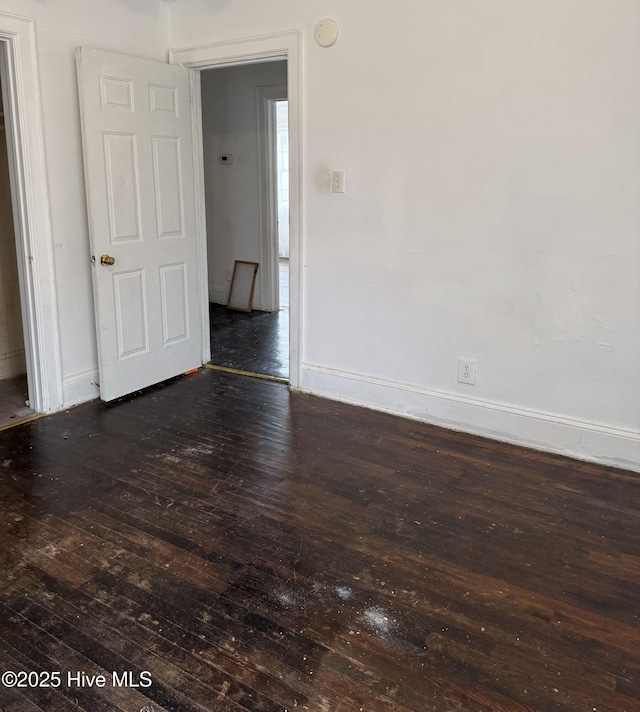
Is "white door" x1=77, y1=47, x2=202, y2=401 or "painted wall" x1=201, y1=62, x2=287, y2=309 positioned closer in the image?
"white door" x1=77, y1=47, x2=202, y2=401

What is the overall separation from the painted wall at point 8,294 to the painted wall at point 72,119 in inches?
31.3

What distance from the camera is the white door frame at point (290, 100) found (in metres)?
3.74

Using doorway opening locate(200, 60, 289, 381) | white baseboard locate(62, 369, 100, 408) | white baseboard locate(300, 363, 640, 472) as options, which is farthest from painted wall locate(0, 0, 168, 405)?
doorway opening locate(200, 60, 289, 381)

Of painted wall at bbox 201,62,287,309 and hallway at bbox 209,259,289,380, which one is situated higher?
painted wall at bbox 201,62,287,309

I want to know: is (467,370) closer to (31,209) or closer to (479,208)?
(479,208)

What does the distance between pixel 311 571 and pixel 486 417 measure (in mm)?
1605

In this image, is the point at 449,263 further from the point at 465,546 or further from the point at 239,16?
the point at 239,16

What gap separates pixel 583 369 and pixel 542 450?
→ 495mm

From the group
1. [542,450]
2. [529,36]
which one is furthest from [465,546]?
[529,36]

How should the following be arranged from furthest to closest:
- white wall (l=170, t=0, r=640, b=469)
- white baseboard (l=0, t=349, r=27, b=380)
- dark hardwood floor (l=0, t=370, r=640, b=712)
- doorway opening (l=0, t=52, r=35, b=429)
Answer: white baseboard (l=0, t=349, r=27, b=380), doorway opening (l=0, t=52, r=35, b=429), white wall (l=170, t=0, r=640, b=469), dark hardwood floor (l=0, t=370, r=640, b=712)

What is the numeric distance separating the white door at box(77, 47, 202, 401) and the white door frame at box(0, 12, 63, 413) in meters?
0.25

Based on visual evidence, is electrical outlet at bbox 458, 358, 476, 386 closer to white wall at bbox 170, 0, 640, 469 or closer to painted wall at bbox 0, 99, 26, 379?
white wall at bbox 170, 0, 640, 469

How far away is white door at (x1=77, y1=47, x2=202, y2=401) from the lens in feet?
11.9

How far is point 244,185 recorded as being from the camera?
634cm
